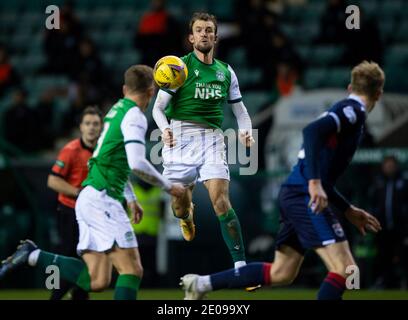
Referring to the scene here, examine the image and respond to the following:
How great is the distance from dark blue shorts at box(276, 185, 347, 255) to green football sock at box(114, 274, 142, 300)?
46.8 inches

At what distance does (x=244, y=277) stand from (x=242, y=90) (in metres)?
9.37

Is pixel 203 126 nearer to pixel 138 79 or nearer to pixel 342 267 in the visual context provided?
pixel 138 79

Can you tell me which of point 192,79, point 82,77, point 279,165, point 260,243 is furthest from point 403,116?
point 192,79

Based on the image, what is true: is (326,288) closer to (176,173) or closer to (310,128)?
(310,128)

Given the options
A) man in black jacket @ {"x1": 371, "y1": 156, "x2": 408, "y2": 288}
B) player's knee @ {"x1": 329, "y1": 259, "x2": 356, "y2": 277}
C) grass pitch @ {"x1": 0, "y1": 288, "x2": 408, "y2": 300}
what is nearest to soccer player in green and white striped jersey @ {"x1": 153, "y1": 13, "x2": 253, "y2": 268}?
player's knee @ {"x1": 329, "y1": 259, "x2": 356, "y2": 277}

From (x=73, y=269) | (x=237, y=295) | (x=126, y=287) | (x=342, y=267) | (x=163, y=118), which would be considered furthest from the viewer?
(x=237, y=295)

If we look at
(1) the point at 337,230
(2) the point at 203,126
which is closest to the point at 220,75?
(2) the point at 203,126

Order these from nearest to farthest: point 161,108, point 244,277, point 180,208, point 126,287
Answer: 1. point 126,287
2. point 244,277
3. point 161,108
4. point 180,208

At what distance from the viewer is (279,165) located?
14.9 metres

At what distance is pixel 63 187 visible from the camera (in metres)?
9.98

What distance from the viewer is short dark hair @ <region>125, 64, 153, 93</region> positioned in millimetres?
7828

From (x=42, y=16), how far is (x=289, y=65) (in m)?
6.18

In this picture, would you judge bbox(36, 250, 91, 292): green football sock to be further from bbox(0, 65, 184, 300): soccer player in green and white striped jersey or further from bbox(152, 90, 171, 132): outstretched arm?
bbox(152, 90, 171, 132): outstretched arm

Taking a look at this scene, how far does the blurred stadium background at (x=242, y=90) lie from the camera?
1375 cm
